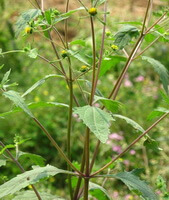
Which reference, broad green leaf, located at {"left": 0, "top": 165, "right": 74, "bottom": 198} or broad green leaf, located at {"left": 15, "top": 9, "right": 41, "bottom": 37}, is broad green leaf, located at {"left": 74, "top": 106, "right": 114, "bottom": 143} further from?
broad green leaf, located at {"left": 15, "top": 9, "right": 41, "bottom": 37}

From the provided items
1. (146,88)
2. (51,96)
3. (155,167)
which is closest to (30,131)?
(51,96)

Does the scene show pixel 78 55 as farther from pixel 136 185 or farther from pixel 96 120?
pixel 136 185

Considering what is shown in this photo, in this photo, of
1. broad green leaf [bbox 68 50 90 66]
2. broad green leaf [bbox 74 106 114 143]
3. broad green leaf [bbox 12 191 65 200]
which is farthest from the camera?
broad green leaf [bbox 12 191 65 200]

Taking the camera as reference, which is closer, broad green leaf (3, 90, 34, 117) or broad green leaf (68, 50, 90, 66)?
broad green leaf (3, 90, 34, 117)

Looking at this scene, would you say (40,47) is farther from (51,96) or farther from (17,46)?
(51,96)

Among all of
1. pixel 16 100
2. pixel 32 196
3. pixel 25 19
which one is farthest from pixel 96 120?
pixel 32 196

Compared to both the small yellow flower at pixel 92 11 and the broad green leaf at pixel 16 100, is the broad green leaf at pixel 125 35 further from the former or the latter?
the broad green leaf at pixel 16 100

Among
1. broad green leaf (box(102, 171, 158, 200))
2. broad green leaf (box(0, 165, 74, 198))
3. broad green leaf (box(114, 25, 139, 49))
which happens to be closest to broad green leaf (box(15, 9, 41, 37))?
broad green leaf (box(114, 25, 139, 49))

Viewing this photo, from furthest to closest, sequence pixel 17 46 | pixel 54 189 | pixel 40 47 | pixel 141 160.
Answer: pixel 40 47 → pixel 17 46 → pixel 141 160 → pixel 54 189
